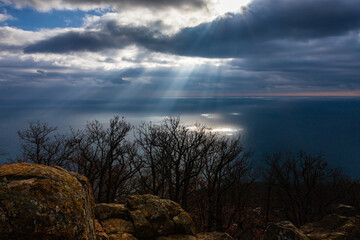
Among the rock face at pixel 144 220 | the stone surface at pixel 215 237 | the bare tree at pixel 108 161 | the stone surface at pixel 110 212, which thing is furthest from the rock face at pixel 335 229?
the bare tree at pixel 108 161

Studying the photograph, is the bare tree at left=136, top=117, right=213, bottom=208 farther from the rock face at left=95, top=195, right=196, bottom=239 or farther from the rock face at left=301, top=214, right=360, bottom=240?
the rock face at left=301, top=214, right=360, bottom=240

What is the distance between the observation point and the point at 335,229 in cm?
1669

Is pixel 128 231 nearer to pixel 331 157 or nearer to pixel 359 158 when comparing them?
pixel 331 157

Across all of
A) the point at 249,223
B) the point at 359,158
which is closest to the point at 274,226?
the point at 249,223

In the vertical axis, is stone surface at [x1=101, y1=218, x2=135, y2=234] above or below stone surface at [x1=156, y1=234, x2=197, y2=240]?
above

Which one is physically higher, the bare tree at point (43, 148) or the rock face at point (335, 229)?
the bare tree at point (43, 148)

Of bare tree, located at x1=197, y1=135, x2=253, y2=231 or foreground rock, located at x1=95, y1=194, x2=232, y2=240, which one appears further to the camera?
bare tree, located at x1=197, y1=135, x2=253, y2=231

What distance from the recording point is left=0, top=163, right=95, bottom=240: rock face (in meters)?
5.88

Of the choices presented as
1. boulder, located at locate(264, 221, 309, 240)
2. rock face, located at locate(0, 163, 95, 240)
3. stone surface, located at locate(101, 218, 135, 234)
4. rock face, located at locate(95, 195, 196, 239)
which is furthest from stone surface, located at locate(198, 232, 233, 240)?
rock face, located at locate(0, 163, 95, 240)

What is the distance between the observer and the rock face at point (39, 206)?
5883 mm

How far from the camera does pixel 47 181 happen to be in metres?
6.84

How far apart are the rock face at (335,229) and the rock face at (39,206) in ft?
57.4

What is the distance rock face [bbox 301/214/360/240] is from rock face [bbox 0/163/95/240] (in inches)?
689

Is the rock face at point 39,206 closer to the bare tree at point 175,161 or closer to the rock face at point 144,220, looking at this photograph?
the rock face at point 144,220
